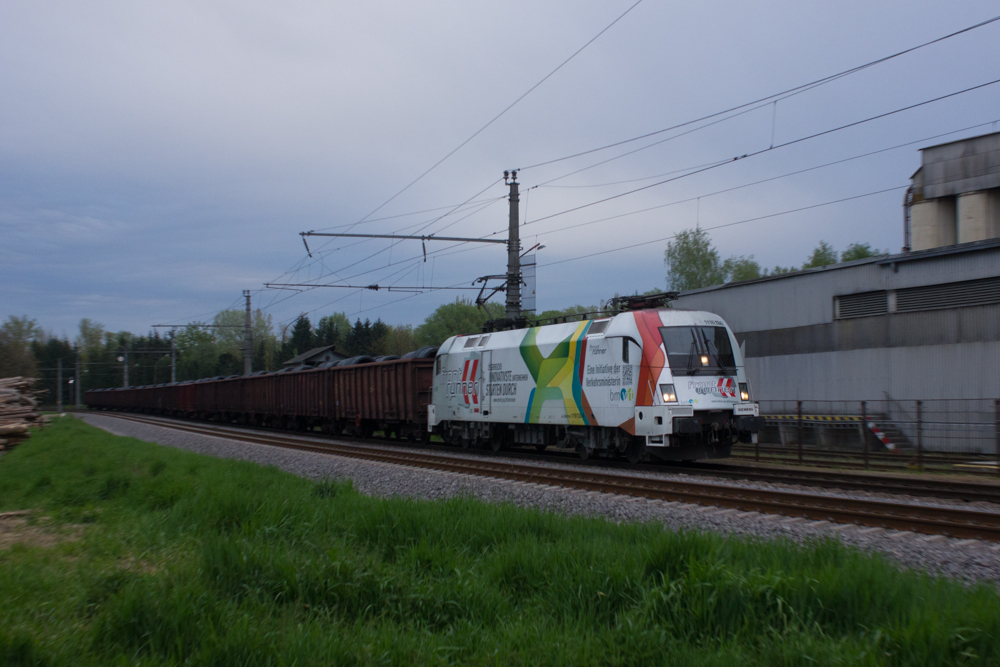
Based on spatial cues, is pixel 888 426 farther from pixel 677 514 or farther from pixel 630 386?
pixel 677 514

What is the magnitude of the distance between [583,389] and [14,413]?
19152 millimetres

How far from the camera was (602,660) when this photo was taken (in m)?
3.81

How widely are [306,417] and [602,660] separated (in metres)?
31.7

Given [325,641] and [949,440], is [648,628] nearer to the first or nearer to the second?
[325,641]

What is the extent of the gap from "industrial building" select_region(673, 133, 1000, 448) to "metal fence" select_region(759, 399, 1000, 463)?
370mm

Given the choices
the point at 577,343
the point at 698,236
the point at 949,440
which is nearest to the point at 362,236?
the point at 577,343

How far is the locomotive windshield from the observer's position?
13.4m

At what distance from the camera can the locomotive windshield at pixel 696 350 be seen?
1338 centimetres

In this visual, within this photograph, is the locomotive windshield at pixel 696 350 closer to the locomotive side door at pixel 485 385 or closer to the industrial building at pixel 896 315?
the locomotive side door at pixel 485 385

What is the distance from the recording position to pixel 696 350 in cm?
1358

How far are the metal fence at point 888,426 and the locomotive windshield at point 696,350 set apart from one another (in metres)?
4.05

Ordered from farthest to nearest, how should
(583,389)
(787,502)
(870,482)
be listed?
(583,389) → (870,482) → (787,502)

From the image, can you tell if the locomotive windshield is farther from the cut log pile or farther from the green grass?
the cut log pile

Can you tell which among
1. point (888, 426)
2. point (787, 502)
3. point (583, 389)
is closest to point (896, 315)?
point (888, 426)
